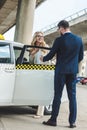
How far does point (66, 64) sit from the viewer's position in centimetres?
804

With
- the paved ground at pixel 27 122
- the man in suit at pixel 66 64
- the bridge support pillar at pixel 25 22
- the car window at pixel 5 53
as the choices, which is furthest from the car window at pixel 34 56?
the bridge support pillar at pixel 25 22

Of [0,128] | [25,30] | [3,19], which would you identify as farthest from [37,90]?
[3,19]

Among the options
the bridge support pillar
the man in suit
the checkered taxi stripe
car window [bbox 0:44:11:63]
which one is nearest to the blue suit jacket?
the man in suit

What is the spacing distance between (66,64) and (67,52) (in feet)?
0.68

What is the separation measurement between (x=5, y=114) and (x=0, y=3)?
28.5 m

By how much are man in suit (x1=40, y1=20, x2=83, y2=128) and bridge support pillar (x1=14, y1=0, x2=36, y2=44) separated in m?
17.3

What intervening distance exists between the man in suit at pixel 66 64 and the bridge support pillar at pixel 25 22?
56.7 feet

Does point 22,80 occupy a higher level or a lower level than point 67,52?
lower

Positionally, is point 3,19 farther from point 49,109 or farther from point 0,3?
point 49,109

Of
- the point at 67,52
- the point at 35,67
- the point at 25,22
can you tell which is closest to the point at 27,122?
the point at 35,67

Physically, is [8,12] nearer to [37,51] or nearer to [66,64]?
[37,51]

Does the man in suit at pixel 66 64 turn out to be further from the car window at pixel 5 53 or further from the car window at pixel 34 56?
the car window at pixel 5 53

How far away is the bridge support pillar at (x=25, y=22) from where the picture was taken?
85.2 ft

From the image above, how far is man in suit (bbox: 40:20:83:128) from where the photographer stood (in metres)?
8.05
